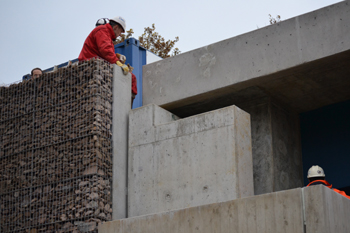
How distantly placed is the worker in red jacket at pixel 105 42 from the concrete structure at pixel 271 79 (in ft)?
4.34

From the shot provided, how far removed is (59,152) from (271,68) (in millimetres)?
4104

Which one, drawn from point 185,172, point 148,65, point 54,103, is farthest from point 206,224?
point 148,65

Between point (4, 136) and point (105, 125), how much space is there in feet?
7.40

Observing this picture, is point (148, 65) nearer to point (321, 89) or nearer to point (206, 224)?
point (321, 89)

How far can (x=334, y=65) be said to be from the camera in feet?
34.4

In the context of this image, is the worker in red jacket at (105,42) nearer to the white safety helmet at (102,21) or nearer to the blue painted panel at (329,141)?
the white safety helmet at (102,21)

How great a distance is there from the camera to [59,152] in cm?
1030

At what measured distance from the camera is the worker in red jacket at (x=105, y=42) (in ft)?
35.3

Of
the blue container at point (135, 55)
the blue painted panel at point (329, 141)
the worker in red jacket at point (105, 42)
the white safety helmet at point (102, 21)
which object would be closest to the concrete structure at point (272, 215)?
the worker in red jacket at point (105, 42)

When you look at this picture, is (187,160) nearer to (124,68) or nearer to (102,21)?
(124,68)

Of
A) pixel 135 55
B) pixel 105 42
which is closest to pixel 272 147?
pixel 135 55

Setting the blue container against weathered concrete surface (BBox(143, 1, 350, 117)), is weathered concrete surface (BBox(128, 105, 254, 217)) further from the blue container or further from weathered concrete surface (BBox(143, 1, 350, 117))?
the blue container

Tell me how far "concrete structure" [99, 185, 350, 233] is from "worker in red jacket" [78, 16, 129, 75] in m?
3.50

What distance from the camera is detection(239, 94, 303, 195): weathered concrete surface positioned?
37.4 ft
